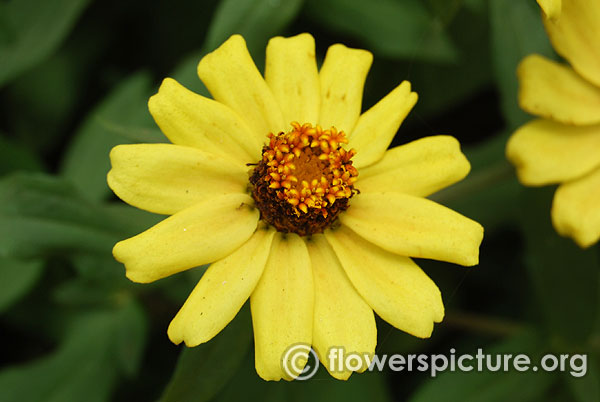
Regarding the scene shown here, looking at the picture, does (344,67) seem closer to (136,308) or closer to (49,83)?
(136,308)

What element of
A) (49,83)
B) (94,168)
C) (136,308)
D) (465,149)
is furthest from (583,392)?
(49,83)

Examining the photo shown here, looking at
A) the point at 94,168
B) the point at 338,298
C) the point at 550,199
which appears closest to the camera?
the point at 338,298

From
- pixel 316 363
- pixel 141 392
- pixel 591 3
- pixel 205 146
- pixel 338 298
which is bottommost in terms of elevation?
pixel 141 392

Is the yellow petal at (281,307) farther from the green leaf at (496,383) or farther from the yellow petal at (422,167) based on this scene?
the green leaf at (496,383)

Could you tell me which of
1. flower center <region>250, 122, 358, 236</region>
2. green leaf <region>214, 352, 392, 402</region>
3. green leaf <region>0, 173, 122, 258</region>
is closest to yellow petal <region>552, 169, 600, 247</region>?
flower center <region>250, 122, 358, 236</region>

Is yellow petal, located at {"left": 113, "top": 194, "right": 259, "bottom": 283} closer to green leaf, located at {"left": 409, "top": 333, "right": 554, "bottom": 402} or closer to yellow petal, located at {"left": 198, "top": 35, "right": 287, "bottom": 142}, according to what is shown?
yellow petal, located at {"left": 198, "top": 35, "right": 287, "bottom": 142}

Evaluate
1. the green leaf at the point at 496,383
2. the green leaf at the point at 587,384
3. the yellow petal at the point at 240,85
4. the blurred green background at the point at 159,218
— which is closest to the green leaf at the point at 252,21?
the blurred green background at the point at 159,218

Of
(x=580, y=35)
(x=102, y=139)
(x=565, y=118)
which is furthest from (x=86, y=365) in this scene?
(x=580, y=35)
